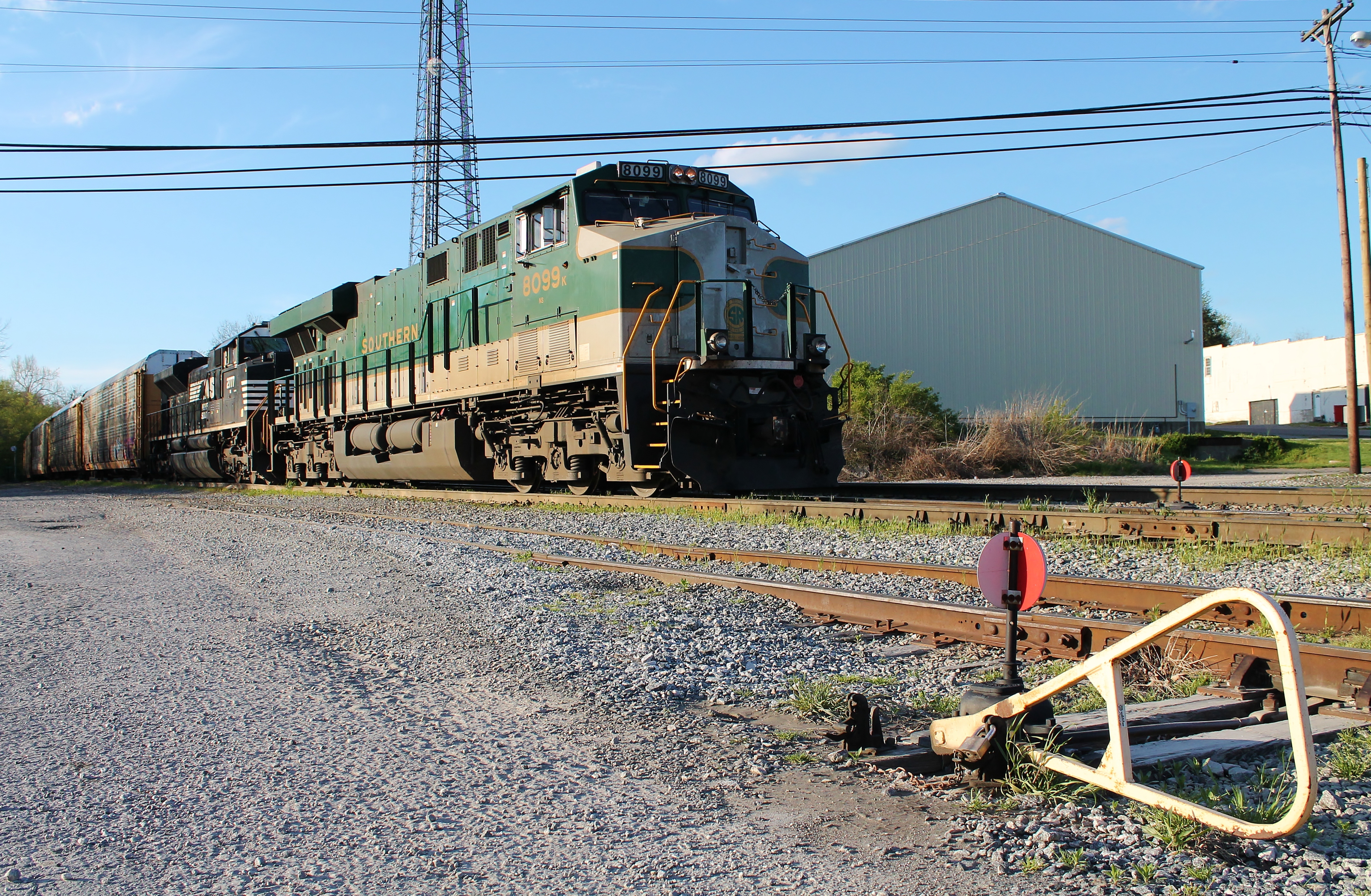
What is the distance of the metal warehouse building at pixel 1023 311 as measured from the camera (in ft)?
92.7

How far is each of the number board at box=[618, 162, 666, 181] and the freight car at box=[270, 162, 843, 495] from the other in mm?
20

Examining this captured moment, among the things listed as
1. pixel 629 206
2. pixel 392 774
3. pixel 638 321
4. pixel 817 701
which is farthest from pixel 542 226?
pixel 392 774

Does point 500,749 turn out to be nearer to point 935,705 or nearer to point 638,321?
point 935,705

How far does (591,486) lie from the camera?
38.0ft

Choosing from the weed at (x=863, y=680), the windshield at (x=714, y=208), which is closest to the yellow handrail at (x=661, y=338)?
the windshield at (x=714, y=208)

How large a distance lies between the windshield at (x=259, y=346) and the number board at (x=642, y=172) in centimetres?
1390

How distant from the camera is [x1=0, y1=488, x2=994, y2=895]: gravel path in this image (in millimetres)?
2230

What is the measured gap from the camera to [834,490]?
1191 centimetres

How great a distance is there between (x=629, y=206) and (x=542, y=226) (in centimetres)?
122

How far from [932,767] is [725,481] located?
24.6ft

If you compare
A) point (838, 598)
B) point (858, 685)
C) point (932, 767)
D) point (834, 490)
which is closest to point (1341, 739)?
point (932, 767)

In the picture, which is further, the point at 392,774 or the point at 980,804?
the point at 392,774

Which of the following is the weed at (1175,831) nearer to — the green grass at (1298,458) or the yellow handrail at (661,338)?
the yellow handrail at (661,338)

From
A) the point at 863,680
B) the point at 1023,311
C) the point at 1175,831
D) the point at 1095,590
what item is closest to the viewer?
the point at 1175,831
